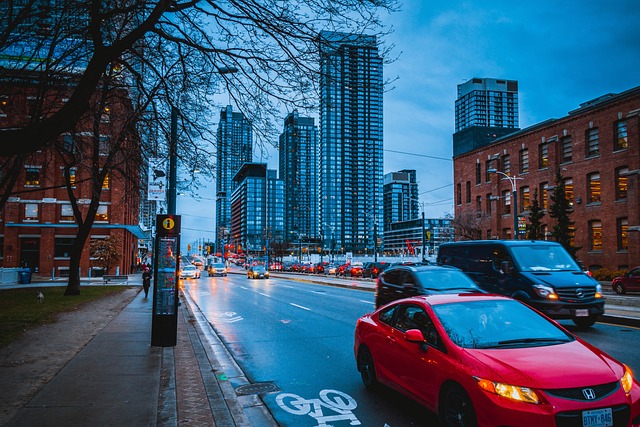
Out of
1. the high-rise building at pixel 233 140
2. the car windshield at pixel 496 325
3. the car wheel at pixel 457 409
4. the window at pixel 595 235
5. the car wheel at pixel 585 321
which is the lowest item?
the car wheel at pixel 585 321

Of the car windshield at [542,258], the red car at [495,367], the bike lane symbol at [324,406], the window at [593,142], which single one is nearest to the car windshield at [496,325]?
the red car at [495,367]

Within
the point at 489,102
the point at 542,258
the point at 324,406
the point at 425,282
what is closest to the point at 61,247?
the point at 425,282

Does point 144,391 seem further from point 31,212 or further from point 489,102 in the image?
point 489,102

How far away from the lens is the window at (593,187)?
40812mm

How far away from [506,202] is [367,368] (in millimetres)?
47070

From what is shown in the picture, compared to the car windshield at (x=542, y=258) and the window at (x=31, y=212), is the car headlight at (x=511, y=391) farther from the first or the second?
the window at (x=31, y=212)

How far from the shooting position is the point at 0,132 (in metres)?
7.94

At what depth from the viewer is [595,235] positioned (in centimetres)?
4081

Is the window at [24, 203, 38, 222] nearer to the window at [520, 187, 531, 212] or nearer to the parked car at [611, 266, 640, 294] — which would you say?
the window at [520, 187, 531, 212]

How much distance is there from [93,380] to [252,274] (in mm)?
45445

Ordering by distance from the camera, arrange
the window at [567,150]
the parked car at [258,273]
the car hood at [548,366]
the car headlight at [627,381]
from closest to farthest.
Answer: the car hood at [548,366] → the car headlight at [627,381] → the window at [567,150] → the parked car at [258,273]

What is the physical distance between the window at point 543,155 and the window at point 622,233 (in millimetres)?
9046

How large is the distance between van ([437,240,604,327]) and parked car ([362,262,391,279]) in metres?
31.5

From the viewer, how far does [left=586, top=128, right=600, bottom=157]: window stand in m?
40.9
